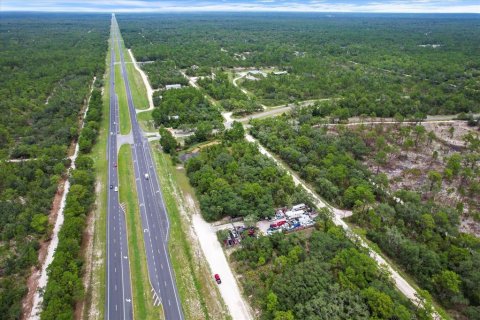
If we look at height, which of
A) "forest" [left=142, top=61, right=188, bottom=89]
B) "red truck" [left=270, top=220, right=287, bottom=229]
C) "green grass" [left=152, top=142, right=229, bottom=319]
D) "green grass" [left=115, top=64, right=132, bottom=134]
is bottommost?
"green grass" [left=152, top=142, right=229, bottom=319]

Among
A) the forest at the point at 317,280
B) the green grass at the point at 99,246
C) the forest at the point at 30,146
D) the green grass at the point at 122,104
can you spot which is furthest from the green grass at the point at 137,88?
the forest at the point at 317,280

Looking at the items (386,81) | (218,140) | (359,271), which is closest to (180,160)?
(218,140)

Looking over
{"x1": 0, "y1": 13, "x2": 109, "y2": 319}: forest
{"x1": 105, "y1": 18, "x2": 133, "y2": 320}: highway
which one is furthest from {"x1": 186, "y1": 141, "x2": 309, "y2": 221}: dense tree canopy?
{"x1": 0, "y1": 13, "x2": 109, "y2": 319}: forest

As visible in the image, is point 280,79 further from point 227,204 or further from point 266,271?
point 266,271

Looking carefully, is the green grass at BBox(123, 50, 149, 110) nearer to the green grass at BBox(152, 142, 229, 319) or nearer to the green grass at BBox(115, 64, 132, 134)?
the green grass at BBox(115, 64, 132, 134)

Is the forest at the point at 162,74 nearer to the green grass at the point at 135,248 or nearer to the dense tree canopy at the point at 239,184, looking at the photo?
the green grass at the point at 135,248

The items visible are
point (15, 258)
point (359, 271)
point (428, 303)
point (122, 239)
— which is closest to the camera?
point (428, 303)

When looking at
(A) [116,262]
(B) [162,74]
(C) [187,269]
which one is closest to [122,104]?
(B) [162,74]
